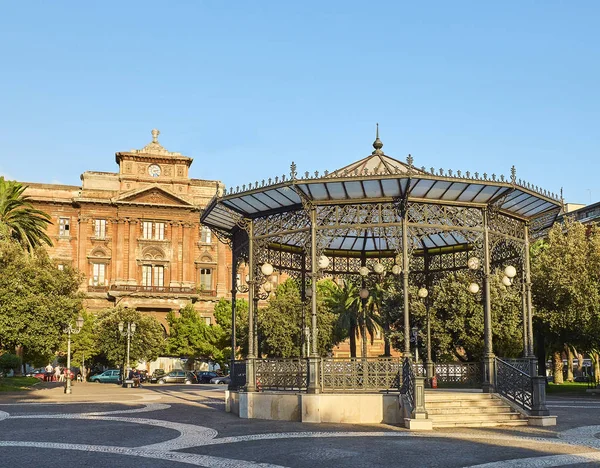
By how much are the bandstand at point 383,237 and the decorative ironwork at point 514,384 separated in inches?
1.1

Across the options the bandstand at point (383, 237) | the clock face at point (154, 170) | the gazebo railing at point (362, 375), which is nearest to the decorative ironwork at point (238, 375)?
the bandstand at point (383, 237)

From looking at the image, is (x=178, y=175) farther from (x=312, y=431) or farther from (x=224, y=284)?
(x=312, y=431)

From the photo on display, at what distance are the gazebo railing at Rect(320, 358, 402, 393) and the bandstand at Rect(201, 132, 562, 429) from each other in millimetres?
26

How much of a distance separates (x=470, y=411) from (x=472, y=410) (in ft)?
0.22

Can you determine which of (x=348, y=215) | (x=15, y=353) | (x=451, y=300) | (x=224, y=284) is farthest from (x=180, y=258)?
(x=348, y=215)

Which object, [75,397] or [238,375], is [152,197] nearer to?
[75,397]

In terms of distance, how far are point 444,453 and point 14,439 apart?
9.05m

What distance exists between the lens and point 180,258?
7950 cm

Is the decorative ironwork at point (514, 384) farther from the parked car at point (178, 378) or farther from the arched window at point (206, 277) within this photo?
the arched window at point (206, 277)

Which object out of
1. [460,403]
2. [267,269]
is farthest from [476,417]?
[267,269]

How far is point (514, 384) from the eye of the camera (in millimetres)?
18172

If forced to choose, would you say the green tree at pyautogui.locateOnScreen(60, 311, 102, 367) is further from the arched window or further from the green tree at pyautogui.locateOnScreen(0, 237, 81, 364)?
the arched window

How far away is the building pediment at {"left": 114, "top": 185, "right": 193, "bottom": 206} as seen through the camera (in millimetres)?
77250

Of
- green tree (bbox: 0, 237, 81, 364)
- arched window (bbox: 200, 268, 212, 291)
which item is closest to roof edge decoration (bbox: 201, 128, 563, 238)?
green tree (bbox: 0, 237, 81, 364)
